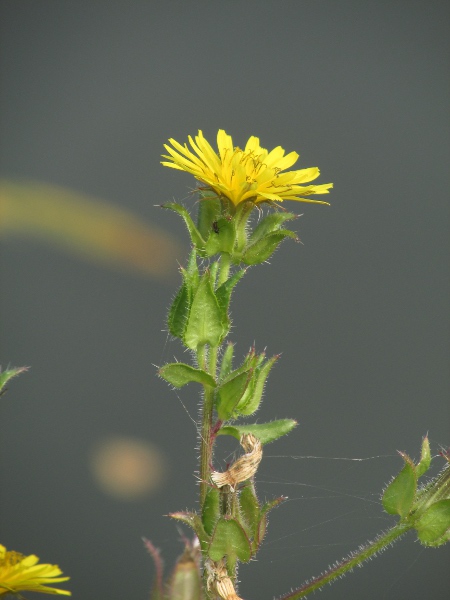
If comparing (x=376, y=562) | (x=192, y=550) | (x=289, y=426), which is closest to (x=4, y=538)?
(x=376, y=562)

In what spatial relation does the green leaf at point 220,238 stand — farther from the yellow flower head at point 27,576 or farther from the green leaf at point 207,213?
the yellow flower head at point 27,576

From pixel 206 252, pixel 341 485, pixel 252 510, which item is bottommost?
pixel 341 485

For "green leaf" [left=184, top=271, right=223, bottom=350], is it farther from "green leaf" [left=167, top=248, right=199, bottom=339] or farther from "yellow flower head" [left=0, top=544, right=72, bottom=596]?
"yellow flower head" [left=0, top=544, right=72, bottom=596]

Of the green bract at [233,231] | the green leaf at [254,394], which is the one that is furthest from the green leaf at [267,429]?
the green bract at [233,231]

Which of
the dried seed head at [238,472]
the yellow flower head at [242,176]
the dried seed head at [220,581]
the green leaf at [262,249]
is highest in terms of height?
the yellow flower head at [242,176]

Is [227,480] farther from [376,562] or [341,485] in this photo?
[376,562]

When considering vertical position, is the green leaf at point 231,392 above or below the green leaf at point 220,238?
below

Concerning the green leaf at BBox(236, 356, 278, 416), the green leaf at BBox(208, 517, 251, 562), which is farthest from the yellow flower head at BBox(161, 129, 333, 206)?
A: the green leaf at BBox(208, 517, 251, 562)
